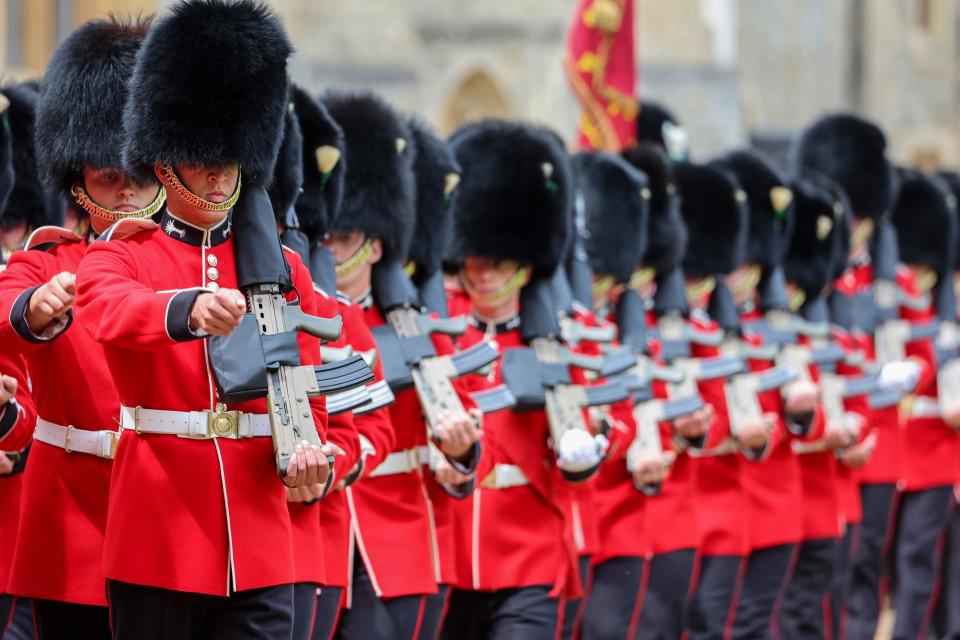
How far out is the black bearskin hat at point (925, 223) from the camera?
8.83m

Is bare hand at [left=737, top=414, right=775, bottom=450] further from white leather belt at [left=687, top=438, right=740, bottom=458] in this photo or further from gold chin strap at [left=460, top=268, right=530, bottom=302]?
gold chin strap at [left=460, top=268, right=530, bottom=302]

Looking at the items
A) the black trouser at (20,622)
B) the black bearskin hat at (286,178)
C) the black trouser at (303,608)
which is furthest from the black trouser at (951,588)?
the black trouser at (20,622)

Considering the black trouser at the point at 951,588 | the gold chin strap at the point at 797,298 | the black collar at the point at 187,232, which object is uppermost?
the black collar at the point at 187,232

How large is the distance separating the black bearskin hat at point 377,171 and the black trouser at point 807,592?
280 cm

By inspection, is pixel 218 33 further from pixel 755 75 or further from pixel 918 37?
pixel 918 37

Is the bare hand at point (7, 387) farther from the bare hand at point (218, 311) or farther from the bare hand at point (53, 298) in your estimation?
the bare hand at point (218, 311)

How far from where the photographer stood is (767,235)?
7586 millimetres

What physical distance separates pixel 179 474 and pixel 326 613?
0.98 metres

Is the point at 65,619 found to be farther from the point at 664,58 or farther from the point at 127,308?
the point at 664,58

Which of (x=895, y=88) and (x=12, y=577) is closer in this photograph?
(x=12, y=577)

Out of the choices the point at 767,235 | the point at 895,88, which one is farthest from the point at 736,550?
the point at 895,88

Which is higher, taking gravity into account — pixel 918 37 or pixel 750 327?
pixel 750 327

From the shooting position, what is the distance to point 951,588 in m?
8.34

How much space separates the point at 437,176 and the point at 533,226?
337 mm
